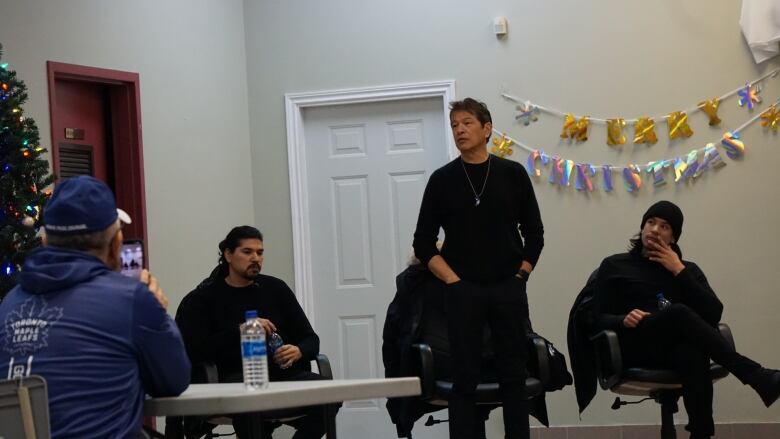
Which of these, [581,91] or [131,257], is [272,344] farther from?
[581,91]

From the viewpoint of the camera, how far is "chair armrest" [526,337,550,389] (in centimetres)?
469

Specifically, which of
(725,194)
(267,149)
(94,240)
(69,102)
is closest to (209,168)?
(267,149)

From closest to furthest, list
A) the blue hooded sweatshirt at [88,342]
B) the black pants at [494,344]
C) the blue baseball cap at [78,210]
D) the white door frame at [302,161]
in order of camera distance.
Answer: the blue hooded sweatshirt at [88,342]
the blue baseball cap at [78,210]
the black pants at [494,344]
the white door frame at [302,161]

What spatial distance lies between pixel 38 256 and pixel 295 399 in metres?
0.71

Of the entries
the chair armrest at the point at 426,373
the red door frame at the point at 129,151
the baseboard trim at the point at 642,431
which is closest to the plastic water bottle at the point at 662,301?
the chair armrest at the point at 426,373

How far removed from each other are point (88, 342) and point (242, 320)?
6.97ft

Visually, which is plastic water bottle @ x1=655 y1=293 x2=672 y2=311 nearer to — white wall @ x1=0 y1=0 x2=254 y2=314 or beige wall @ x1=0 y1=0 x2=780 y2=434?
beige wall @ x1=0 y1=0 x2=780 y2=434

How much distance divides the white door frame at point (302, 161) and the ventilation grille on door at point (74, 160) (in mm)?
1436

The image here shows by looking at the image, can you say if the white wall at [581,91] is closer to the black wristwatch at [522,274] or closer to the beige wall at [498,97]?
the beige wall at [498,97]

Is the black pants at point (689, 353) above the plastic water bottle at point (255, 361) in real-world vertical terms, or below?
below

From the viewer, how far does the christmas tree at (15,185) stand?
371cm

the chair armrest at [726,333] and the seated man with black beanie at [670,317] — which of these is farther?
the chair armrest at [726,333]

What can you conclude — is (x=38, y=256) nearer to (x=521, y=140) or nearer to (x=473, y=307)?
(x=473, y=307)

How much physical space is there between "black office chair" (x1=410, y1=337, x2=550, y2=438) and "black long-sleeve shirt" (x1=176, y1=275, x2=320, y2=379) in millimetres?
480
